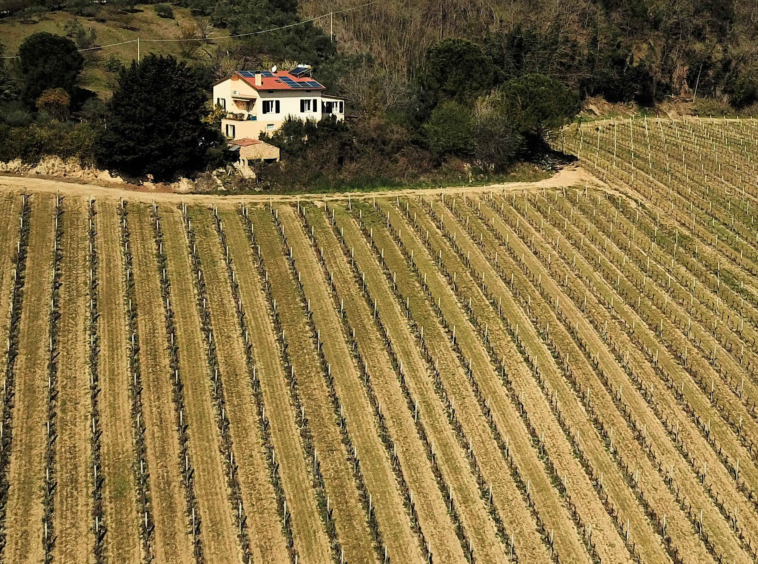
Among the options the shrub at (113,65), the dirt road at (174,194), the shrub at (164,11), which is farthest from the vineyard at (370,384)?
the shrub at (164,11)

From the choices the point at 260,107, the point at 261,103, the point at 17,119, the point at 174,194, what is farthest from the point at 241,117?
the point at 17,119

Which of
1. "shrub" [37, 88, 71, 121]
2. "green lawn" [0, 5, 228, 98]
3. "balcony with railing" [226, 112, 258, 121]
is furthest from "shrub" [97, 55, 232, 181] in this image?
"green lawn" [0, 5, 228, 98]

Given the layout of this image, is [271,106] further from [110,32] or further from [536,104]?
[110,32]

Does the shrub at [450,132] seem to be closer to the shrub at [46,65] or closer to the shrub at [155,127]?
the shrub at [155,127]

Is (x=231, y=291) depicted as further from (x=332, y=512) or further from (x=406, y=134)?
(x=406, y=134)

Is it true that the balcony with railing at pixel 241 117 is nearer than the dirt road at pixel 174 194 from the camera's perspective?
No

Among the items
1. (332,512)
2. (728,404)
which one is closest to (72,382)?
(332,512)

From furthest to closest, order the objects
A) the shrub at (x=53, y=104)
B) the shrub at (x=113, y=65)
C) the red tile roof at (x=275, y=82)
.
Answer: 1. the shrub at (x=113, y=65)
2. the red tile roof at (x=275, y=82)
3. the shrub at (x=53, y=104)

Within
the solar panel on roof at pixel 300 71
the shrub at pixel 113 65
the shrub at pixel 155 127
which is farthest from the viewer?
the shrub at pixel 113 65
